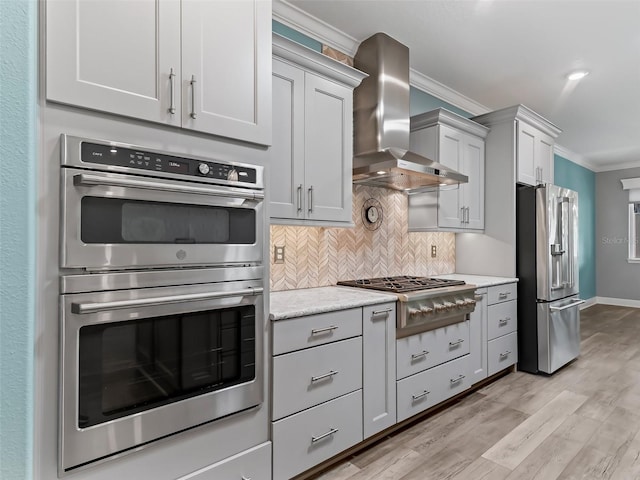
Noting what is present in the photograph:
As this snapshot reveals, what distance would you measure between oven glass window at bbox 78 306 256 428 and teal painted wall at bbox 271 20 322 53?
1.97 meters

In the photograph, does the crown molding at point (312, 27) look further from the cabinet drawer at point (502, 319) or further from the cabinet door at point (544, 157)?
the cabinet drawer at point (502, 319)

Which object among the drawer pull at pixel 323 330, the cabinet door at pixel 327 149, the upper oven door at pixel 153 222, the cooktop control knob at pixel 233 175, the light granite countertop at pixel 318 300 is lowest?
the drawer pull at pixel 323 330

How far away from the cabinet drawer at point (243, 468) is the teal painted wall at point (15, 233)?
0.80 metres

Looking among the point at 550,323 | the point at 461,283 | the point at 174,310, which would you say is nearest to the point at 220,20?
the point at 174,310

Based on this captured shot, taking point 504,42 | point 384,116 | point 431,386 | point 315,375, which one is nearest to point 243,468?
point 315,375

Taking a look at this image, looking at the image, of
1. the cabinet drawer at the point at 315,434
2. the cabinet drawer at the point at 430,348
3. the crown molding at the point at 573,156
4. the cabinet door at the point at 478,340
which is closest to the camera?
the cabinet drawer at the point at 315,434

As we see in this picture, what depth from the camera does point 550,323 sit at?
3520 mm

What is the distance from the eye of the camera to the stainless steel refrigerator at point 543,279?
3512 millimetres

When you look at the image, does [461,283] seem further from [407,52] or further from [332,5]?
[332,5]

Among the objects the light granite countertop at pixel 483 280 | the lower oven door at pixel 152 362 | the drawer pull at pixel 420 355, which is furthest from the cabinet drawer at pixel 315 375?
the light granite countertop at pixel 483 280

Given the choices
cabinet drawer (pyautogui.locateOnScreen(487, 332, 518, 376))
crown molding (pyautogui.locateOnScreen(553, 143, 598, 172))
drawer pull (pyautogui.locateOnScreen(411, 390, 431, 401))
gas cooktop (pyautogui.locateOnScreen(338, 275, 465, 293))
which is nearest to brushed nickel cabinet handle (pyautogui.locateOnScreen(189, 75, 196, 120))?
gas cooktop (pyautogui.locateOnScreen(338, 275, 465, 293))

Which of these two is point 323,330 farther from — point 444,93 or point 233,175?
point 444,93

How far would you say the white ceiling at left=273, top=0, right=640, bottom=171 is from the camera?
2588 millimetres

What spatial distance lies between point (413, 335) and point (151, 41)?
2.14 meters
